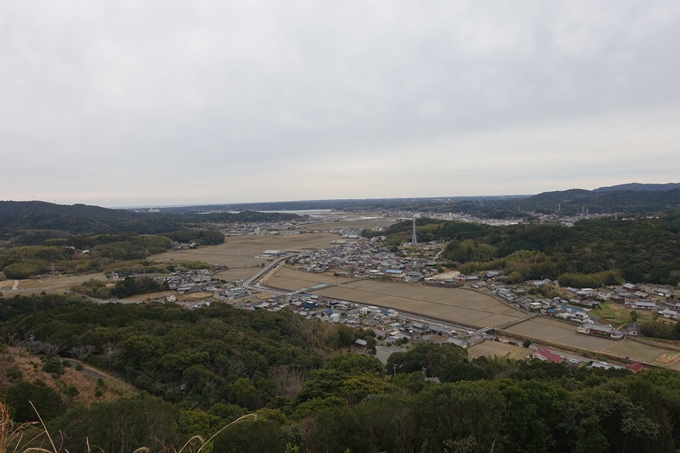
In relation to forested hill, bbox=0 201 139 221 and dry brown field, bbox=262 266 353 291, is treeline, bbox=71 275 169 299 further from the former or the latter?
forested hill, bbox=0 201 139 221

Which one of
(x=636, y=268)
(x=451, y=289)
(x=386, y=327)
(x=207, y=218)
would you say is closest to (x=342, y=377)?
(x=386, y=327)

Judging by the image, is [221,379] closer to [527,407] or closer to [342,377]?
[342,377]

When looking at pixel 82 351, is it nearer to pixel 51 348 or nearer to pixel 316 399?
pixel 51 348

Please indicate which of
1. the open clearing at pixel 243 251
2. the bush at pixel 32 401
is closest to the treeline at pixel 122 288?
the open clearing at pixel 243 251

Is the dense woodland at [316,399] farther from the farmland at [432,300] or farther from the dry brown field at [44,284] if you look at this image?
the dry brown field at [44,284]

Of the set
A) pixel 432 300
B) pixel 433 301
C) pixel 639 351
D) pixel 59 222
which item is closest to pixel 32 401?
pixel 639 351

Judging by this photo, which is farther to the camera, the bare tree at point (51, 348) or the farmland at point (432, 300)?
the farmland at point (432, 300)
